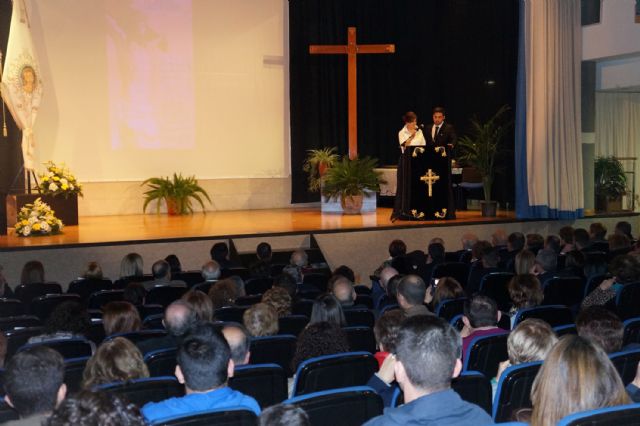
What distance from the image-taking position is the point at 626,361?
4.00 m

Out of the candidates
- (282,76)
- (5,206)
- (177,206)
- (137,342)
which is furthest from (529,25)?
(137,342)

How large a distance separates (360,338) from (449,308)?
0.92 m

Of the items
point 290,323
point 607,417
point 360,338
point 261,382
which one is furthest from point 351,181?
point 607,417

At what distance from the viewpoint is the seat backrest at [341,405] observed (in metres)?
3.23

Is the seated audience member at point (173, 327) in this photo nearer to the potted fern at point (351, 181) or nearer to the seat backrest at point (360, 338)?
the seat backrest at point (360, 338)

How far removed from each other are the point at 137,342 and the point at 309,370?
5.01ft

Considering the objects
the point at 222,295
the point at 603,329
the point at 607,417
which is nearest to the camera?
the point at 607,417

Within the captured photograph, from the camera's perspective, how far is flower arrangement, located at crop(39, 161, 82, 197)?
1238 cm

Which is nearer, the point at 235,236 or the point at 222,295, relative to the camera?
the point at 222,295

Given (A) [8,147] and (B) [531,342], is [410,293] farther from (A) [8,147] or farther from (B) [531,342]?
(A) [8,147]

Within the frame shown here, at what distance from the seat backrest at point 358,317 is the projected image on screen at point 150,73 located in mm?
9200

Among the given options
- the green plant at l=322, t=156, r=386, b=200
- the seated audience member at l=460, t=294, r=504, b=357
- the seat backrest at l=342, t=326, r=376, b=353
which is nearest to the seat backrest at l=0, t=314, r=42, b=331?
the seat backrest at l=342, t=326, r=376, b=353

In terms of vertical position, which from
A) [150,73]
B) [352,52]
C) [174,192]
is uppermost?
[352,52]

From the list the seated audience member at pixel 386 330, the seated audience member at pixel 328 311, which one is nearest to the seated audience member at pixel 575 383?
the seated audience member at pixel 386 330
